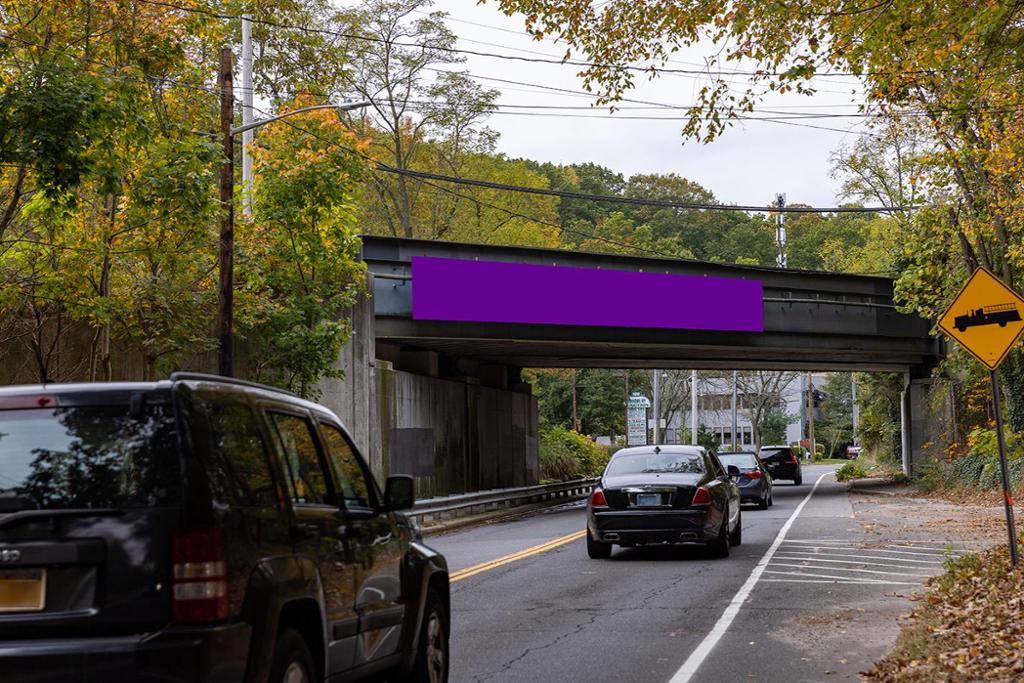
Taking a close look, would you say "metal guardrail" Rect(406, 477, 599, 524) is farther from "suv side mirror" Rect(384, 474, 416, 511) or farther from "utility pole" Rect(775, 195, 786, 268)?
"utility pole" Rect(775, 195, 786, 268)

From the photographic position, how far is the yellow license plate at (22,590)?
499 cm

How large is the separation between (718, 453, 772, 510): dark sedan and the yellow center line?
8.70m

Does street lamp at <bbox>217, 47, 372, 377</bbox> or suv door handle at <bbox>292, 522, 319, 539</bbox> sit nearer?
suv door handle at <bbox>292, 522, 319, 539</bbox>

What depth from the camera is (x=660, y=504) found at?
17500 millimetres

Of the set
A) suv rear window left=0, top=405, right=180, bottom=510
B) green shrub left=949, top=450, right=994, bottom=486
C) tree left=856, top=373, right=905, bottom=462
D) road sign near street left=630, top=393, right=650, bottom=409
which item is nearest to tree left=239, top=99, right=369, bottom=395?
suv rear window left=0, top=405, right=180, bottom=510

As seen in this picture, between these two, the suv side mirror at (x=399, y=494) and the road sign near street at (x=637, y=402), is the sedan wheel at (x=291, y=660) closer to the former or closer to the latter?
the suv side mirror at (x=399, y=494)

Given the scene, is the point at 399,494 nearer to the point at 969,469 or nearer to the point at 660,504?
the point at 660,504

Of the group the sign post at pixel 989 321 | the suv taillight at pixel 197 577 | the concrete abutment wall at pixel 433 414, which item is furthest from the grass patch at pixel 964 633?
the concrete abutment wall at pixel 433 414

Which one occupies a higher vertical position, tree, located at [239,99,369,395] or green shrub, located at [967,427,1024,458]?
tree, located at [239,99,369,395]

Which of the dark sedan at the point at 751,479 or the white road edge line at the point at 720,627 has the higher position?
the dark sedan at the point at 751,479

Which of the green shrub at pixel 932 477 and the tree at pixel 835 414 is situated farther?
the tree at pixel 835 414

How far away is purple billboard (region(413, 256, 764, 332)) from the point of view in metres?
33.0

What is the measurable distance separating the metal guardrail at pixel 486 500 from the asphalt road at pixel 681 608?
2956mm

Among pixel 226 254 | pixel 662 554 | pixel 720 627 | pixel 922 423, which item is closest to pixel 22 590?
pixel 720 627
